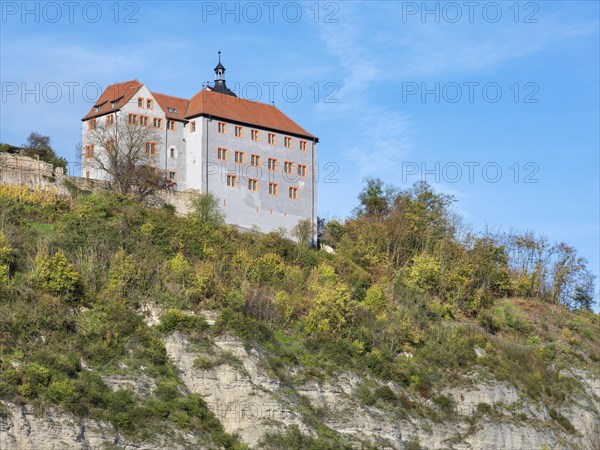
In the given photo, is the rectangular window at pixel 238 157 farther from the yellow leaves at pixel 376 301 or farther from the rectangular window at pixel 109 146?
the yellow leaves at pixel 376 301

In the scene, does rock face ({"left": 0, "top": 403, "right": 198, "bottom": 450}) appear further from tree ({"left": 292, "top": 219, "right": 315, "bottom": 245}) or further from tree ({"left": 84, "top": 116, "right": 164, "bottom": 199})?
tree ({"left": 292, "top": 219, "right": 315, "bottom": 245})

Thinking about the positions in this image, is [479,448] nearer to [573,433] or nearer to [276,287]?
[573,433]

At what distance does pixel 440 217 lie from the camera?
104 meters

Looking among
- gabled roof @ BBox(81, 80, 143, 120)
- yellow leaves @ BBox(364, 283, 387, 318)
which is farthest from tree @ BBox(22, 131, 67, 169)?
yellow leaves @ BBox(364, 283, 387, 318)

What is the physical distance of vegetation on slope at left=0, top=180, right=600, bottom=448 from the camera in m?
62.9

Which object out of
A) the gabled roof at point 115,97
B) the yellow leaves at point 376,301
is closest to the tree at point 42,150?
the gabled roof at point 115,97

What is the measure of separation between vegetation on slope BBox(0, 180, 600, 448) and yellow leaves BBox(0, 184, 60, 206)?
0.15 m

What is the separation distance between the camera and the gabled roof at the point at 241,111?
101 metres

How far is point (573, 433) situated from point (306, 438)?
72.4 ft

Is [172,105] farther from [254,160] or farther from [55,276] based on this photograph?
[55,276]

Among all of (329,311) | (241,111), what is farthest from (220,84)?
(329,311)

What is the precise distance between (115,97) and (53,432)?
4602cm

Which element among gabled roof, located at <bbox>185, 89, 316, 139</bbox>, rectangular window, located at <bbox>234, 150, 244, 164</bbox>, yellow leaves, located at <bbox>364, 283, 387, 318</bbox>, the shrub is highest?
gabled roof, located at <bbox>185, 89, 316, 139</bbox>

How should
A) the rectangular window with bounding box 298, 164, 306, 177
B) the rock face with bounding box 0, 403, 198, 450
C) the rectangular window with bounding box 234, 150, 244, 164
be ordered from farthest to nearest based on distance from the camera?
the rectangular window with bounding box 298, 164, 306, 177 < the rectangular window with bounding box 234, 150, 244, 164 < the rock face with bounding box 0, 403, 198, 450
